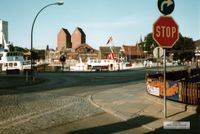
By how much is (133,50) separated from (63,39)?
30735mm

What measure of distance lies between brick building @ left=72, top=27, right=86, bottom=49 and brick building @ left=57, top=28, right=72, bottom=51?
2.24m

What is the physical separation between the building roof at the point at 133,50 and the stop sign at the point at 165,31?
112 metres

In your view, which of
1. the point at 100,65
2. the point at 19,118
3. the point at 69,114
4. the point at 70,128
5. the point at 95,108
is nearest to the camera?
the point at 70,128

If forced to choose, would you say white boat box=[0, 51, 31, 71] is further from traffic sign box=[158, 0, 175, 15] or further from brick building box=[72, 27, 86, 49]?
brick building box=[72, 27, 86, 49]

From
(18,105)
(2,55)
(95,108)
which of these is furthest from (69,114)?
(2,55)

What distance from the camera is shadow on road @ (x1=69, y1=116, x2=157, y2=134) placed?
30.0 feet

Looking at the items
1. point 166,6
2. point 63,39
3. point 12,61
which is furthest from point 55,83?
point 63,39

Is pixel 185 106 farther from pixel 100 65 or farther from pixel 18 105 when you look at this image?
pixel 100 65

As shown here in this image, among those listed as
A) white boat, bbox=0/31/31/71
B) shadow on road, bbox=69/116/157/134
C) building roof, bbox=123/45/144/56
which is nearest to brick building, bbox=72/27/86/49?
building roof, bbox=123/45/144/56

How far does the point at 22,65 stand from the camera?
6212cm

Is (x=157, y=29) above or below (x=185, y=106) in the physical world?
above

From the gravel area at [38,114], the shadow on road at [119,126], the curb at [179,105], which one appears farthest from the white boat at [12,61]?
the shadow on road at [119,126]

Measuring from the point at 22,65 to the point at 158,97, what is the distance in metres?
51.1

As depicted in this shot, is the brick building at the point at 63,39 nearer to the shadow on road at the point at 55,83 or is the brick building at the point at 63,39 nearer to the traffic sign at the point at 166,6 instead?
the shadow on road at the point at 55,83
